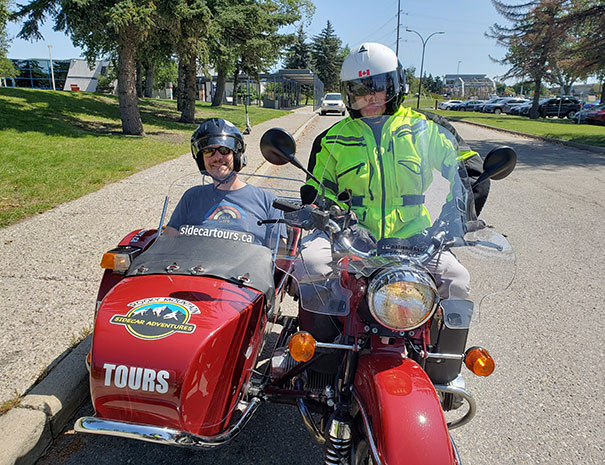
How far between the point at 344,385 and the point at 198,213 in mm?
1535

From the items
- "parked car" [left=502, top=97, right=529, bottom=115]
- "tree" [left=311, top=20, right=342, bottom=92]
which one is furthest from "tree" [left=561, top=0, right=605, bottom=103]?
"tree" [left=311, top=20, right=342, bottom=92]

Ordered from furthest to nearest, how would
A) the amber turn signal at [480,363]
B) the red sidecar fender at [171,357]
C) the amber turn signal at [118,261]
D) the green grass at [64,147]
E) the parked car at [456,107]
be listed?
the parked car at [456,107] < the green grass at [64,147] < the amber turn signal at [118,261] < the amber turn signal at [480,363] < the red sidecar fender at [171,357]

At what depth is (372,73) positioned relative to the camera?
8.51 feet

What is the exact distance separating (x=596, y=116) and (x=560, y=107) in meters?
9.53

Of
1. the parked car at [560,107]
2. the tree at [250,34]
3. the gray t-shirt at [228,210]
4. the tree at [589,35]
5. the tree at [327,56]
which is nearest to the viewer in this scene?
the gray t-shirt at [228,210]

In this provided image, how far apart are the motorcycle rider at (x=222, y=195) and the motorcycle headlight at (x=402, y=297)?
1.26 metres

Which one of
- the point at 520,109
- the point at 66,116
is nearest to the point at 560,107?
the point at 520,109

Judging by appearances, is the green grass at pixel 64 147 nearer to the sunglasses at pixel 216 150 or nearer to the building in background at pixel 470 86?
the sunglasses at pixel 216 150

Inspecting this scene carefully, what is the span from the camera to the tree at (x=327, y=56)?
2958 inches

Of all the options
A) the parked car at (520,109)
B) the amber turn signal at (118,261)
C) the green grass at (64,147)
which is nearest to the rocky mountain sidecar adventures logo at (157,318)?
the amber turn signal at (118,261)

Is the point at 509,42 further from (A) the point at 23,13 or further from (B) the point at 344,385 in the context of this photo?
(B) the point at 344,385

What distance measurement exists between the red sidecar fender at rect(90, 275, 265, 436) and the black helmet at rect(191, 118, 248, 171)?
3.85 ft

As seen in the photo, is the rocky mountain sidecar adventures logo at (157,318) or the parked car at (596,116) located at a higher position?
the parked car at (596,116)

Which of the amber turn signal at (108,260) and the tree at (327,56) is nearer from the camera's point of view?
the amber turn signal at (108,260)
